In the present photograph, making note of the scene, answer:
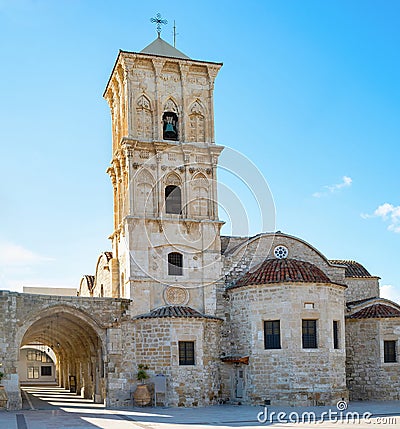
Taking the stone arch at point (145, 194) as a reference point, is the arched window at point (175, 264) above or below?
below

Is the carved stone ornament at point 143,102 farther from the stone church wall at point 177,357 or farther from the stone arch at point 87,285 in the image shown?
the stone arch at point 87,285

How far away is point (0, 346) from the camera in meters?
26.0

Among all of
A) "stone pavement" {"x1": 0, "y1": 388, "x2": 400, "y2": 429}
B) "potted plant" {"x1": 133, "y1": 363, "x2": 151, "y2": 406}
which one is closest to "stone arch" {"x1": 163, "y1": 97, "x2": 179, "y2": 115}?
"potted plant" {"x1": 133, "y1": 363, "x2": 151, "y2": 406}

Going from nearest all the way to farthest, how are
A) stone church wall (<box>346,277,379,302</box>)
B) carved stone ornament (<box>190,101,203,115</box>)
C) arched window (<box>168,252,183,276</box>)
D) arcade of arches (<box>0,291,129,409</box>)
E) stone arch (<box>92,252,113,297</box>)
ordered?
arcade of arches (<box>0,291,129,409</box>) → arched window (<box>168,252,183,276</box>) → stone arch (<box>92,252,113,297</box>) → carved stone ornament (<box>190,101,203,115</box>) → stone church wall (<box>346,277,379,302</box>)

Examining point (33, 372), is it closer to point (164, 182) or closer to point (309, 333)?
point (164, 182)

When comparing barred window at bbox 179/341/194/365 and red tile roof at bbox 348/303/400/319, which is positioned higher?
red tile roof at bbox 348/303/400/319

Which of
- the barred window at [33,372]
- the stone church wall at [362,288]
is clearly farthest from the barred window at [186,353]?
the barred window at [33,372]

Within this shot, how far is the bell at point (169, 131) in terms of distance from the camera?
103ft

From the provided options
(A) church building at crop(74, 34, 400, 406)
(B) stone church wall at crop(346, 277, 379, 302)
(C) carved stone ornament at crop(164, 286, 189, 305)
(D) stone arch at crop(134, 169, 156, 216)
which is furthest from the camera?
(B) stone church wall at crop(346, 277, 379, 302)

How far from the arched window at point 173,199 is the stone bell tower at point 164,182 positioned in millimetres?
48

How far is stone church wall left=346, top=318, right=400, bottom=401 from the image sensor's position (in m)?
29.8

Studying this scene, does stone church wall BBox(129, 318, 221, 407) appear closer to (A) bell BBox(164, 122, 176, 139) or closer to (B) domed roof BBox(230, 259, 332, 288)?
(B) domed roof BBox(230, 259, 332, 288)

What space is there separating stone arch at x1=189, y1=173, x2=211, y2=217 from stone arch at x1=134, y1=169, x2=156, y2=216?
6.26ft

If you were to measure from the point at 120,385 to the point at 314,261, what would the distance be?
11.1 meters
